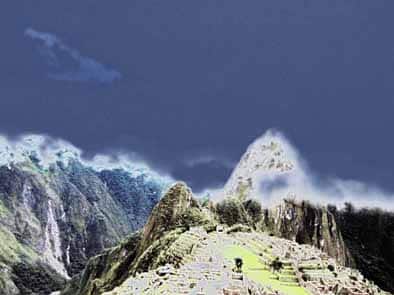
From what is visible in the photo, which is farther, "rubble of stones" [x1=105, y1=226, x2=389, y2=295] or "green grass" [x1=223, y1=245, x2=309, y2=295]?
"green grass" [x1=223, y1=245, x2=309, y2=295]

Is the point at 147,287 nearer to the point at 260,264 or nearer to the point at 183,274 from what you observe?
the point at 183,274

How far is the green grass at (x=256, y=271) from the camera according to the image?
91838 millimetres

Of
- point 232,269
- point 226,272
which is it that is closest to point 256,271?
point 232,269

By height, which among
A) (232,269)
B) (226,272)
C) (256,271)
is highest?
(256,271)

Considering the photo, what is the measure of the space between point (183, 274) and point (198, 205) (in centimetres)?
10609

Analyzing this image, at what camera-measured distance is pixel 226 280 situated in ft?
219

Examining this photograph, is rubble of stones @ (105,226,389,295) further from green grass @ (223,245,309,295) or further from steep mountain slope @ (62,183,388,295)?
green grass @ (223,245,309,295)

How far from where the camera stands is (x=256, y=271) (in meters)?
101

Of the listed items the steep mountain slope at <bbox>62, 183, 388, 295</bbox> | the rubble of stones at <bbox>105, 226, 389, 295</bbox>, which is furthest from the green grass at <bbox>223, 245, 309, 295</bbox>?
the rubble of stones at <bbox>105, 226, 389, 295</bbox>

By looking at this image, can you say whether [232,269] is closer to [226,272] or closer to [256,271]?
[226,272]

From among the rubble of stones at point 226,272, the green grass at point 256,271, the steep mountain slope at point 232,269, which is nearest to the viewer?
the rubble of stones at point 226,272

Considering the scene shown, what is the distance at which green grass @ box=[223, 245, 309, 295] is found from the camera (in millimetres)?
91838

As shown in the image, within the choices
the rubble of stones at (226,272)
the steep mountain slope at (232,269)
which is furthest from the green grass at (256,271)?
the rubble of stones at (226,272)

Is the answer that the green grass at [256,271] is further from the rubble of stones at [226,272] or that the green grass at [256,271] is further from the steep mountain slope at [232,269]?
the rubble of stones at [226,272]
